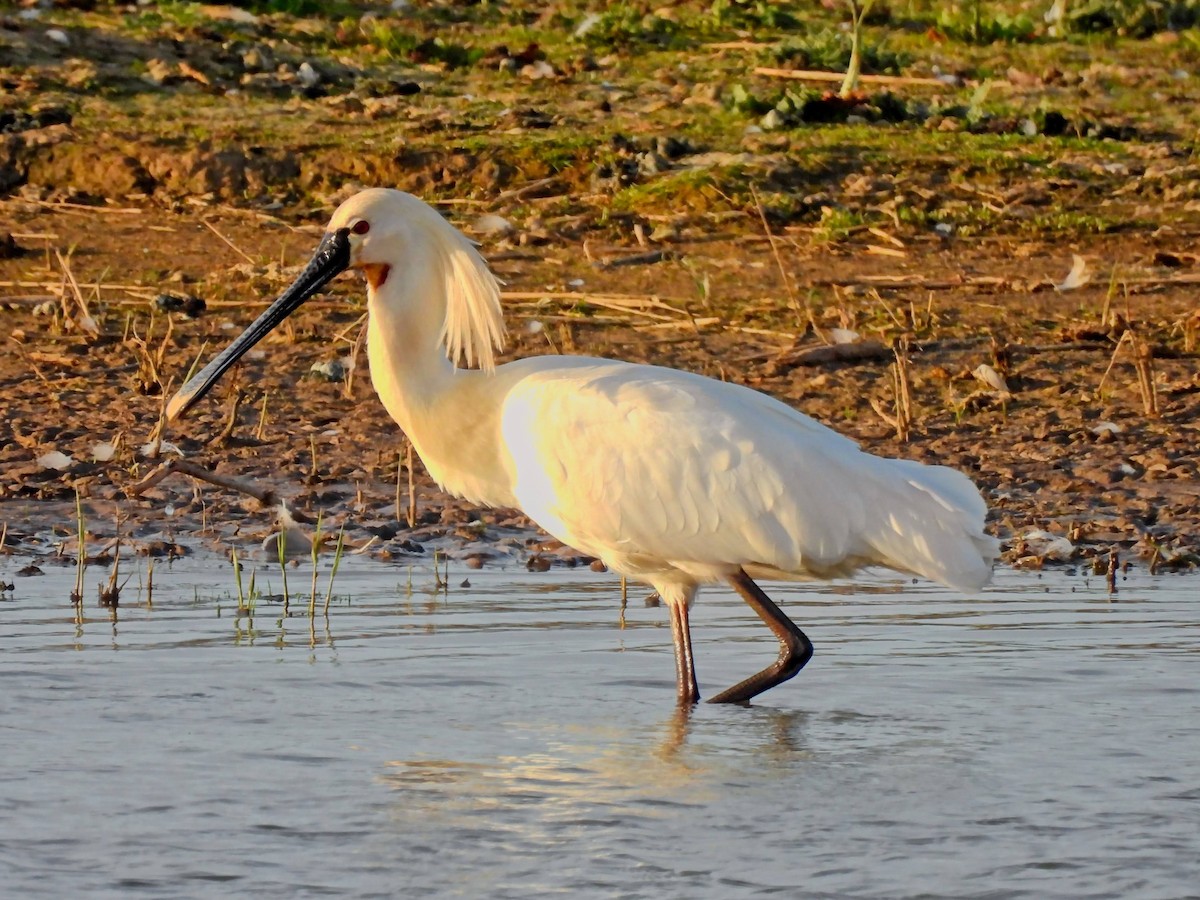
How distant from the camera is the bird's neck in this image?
21.0ft

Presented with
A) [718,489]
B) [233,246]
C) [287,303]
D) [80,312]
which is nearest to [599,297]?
[233,246]

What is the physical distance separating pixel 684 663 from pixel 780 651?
0.98 feet

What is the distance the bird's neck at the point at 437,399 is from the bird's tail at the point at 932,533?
111cm

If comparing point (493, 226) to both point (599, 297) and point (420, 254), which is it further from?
point (420, 254)

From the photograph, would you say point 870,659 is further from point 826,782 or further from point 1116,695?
point 826,782

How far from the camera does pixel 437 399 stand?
21.0 ft

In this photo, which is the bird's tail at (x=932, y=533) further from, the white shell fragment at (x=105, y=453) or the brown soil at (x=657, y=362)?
the white shell fragment at (x=105, y=453)

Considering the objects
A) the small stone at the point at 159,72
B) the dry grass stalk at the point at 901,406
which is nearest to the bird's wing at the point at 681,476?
the dry grass stalk at the point at 901,406

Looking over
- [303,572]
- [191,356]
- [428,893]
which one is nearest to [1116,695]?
[428,893]

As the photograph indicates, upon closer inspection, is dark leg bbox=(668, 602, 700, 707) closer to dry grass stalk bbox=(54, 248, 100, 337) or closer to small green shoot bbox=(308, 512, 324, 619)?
small green shoot bbox=(308, 512, 324, 619)

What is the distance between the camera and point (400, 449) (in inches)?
340

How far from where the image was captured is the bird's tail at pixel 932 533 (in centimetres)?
606

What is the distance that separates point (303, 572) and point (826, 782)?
112 inches

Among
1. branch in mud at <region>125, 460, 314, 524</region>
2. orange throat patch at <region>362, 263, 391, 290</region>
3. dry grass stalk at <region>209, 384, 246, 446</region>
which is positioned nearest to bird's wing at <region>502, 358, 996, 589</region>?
orange throat patch at <region>362, 263, 391, 290</region>
